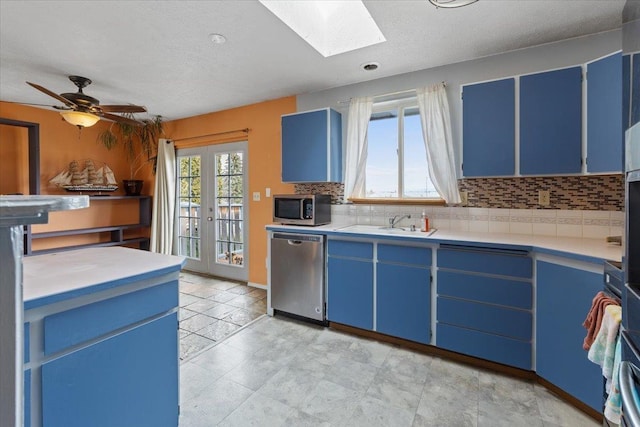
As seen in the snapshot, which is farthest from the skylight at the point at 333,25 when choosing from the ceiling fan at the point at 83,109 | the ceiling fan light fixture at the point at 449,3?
the ceiling fan at the point at 83,109

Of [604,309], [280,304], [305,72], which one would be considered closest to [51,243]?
[280,304]

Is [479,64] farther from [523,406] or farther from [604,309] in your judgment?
[523,406]

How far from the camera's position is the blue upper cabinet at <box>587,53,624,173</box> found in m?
1.91

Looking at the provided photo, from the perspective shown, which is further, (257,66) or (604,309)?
(257,66)

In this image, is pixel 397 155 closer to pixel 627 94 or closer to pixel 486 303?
pixel 486 303

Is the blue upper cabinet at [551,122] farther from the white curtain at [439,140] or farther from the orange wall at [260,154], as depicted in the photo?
the orange wall at [260,154]

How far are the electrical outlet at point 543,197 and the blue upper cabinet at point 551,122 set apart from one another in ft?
1.01

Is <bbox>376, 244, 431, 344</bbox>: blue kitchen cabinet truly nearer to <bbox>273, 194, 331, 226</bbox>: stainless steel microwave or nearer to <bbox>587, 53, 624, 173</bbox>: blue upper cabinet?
<bbox>273, 194, 331, 226</bbox>: stainless steel microwave

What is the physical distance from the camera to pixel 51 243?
4.29 metres

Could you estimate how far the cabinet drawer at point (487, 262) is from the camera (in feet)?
6.84

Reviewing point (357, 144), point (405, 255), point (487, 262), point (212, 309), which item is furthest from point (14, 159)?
point (487, 262)

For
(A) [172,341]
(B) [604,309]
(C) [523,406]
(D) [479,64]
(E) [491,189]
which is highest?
(D) [479,64]

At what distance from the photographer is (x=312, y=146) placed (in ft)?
10.8

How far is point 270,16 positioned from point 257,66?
844 millimetres
